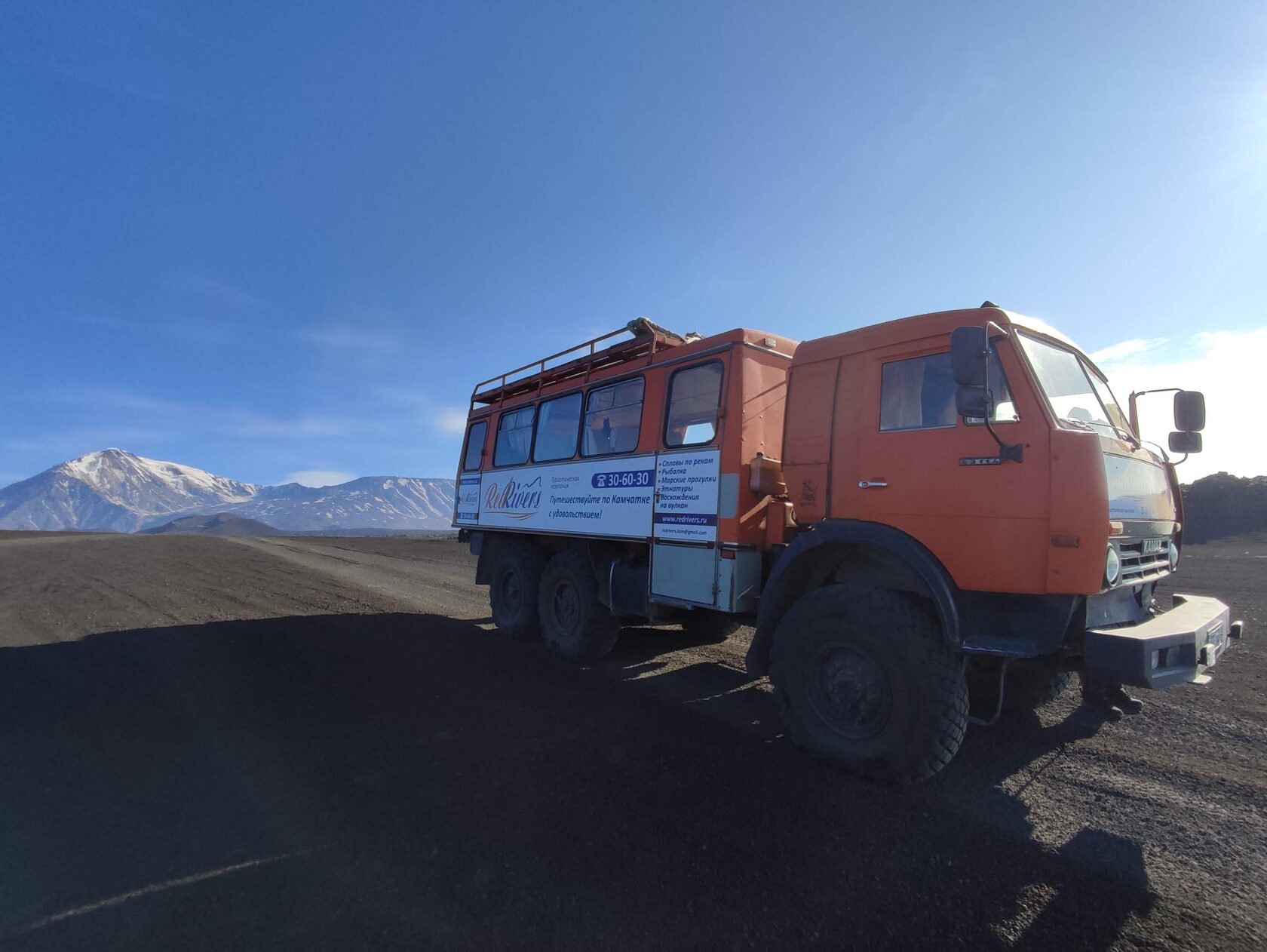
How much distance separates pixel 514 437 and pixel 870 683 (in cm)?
626

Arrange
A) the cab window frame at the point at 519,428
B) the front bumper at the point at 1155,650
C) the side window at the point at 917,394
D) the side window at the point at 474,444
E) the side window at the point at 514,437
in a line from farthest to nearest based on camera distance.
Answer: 1. the side window at the point at 474,444
2. the side window at the point at 514,437
3. the cab window frame at the point at 519,428
4. the side window at the point at 917,394
5. the front bumper at the point at 1155,650

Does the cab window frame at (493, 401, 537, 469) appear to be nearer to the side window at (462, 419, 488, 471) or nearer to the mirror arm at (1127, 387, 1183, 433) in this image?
the side window at (462, 419, 488, 471)

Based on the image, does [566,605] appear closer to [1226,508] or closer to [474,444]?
[474,444]

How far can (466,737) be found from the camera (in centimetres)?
448

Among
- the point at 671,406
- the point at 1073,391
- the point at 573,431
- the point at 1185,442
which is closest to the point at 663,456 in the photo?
the point at 671,406

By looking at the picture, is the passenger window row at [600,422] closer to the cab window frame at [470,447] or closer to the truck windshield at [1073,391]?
the cab window frame at [470,447]

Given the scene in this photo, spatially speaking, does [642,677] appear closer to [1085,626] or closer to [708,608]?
[708,608]

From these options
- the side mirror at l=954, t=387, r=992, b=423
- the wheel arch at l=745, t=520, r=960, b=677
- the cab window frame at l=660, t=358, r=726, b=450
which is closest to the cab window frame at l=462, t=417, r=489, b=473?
the cab window frame at l=660, t=358, r=726, b=450

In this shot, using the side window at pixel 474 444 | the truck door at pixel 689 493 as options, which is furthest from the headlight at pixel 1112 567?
the side window at pixel 474 444

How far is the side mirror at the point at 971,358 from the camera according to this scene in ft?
11.4

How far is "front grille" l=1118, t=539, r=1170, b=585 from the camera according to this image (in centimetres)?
375

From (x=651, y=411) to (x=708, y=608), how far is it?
6.80 ft

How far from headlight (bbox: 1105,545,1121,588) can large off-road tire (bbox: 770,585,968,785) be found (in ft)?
3.03

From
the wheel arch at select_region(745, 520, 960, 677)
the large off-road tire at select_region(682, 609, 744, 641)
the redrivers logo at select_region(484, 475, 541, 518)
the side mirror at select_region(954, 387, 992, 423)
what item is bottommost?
the large off-road tire at select_region(682, 609, 744, 641)
